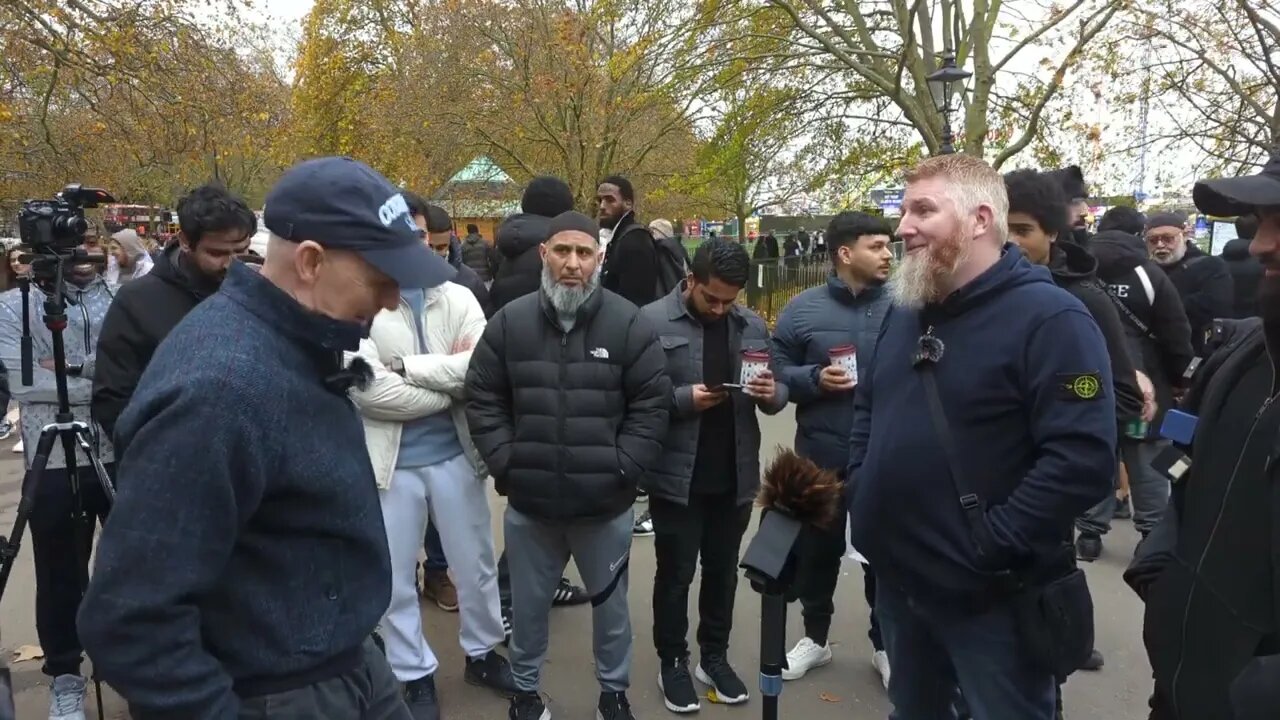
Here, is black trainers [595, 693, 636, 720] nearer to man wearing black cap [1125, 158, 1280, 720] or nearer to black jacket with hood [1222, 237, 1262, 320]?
man wearing black cap [1125, 158, 1280, 720]

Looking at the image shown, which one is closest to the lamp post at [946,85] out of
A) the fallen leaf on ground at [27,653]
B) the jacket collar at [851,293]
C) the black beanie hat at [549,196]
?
the black beanie hat at [549,196]

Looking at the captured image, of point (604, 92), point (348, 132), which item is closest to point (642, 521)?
point (604, 92)

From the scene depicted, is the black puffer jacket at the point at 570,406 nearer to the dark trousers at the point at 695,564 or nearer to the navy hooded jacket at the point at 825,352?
the dark trousers at the point at 695,564

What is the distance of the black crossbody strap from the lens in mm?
2344

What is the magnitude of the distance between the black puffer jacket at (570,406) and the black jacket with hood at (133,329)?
46.2 inches

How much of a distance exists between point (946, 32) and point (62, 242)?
1176 centimetres

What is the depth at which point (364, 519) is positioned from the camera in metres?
1.74

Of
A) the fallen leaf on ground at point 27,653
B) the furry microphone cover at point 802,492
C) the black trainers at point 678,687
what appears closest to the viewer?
the furry microphone cover at point 802,492

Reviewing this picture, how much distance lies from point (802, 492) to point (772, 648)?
0.47 metres

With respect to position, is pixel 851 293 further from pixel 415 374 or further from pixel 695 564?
pixel 415 374

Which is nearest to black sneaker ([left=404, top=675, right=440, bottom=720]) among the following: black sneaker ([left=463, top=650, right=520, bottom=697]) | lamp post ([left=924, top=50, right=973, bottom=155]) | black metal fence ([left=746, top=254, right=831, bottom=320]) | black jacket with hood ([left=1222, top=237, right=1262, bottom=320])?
black sneaker ([left=463, top=650, right=520, bottom=697])

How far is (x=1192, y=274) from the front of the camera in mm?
6488

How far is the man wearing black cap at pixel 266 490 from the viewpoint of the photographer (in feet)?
4.70

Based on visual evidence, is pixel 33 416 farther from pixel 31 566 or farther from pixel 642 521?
pixel 642 521
